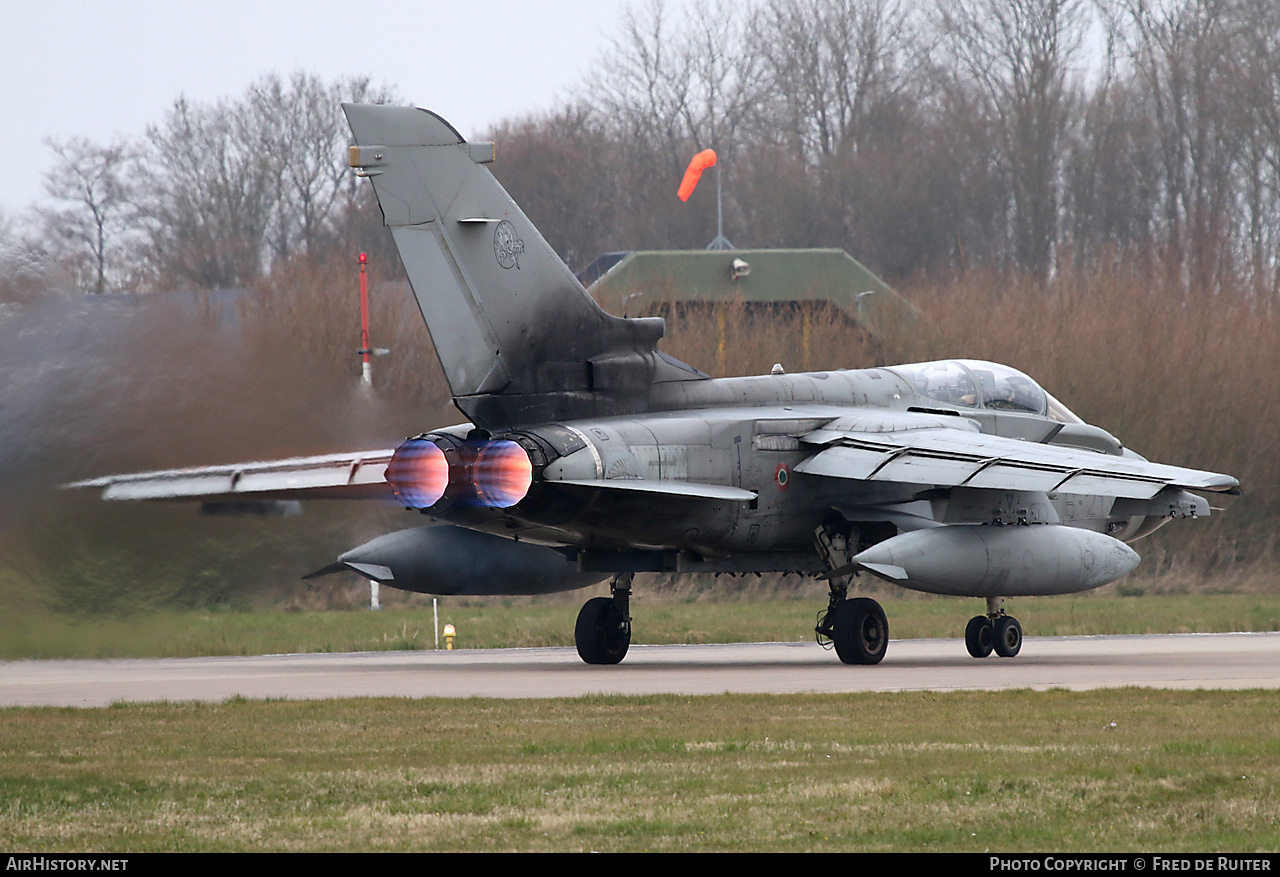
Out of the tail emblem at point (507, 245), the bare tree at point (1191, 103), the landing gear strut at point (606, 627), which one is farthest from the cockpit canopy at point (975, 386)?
the bare tree at point (1191, 103)

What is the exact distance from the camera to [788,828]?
25.3 ft

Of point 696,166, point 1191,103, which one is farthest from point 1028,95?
point 696,166

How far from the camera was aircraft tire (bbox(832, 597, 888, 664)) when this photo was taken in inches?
709

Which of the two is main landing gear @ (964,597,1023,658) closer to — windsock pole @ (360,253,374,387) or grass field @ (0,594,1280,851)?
grass field @ (0,594,1280,851)

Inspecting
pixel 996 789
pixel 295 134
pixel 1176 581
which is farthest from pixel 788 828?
pixel 295 134

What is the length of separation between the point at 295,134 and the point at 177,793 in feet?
172

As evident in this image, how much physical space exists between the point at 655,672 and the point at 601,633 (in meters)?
1.52

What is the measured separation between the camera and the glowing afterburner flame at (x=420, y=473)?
15930 mm

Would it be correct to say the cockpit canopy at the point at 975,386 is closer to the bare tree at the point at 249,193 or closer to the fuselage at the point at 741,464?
the fuselage at the point at 741,464

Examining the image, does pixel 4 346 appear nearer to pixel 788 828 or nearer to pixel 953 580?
pixel 953 580

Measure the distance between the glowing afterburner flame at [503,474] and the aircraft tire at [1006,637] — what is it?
6.57 meters

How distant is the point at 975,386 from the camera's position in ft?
67.1

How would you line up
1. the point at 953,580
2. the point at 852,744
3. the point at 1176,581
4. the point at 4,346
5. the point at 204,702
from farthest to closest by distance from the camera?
1. the point at 1176,581
2. the point at 953,580
3. the point at 4,346
4. the point at 204,702
5. the point at 852,744

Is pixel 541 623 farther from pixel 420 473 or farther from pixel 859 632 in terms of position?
pixel 420 473
